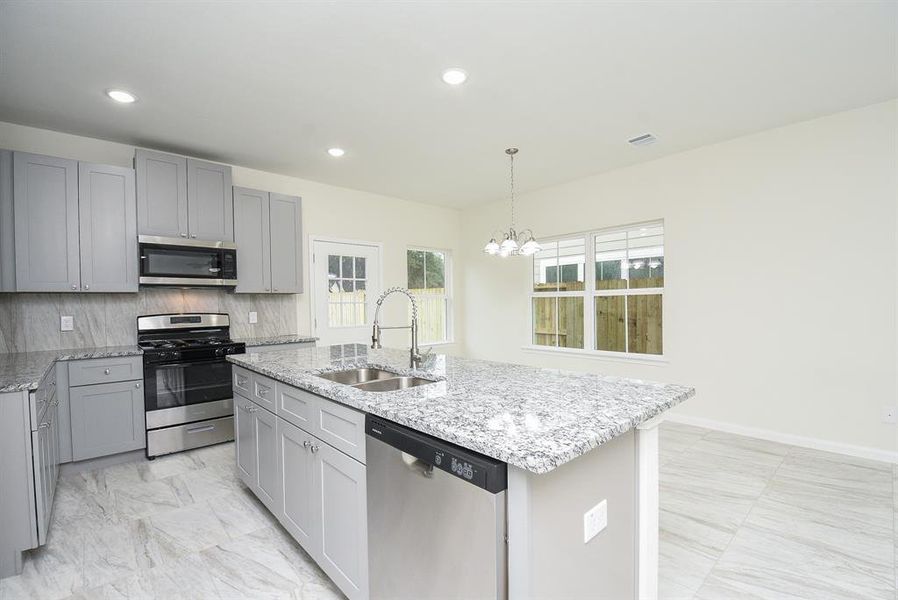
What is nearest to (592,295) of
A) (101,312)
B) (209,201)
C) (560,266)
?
(560,266)

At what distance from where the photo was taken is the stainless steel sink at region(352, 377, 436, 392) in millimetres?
2082

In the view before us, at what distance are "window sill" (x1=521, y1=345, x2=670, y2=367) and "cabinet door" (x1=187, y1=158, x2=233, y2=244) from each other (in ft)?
12.3

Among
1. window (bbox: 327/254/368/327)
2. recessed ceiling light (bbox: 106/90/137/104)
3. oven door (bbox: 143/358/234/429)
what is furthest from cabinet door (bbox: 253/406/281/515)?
window (bbox: 327/254/368/327)

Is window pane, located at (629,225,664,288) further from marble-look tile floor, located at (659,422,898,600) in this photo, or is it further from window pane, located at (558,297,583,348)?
marble-look tile floor, located at (659,422,898,600)

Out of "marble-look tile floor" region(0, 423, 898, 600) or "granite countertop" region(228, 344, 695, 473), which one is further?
"marble-look tile floor" region(0, 423, 898, 600)

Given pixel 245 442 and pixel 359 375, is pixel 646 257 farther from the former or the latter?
pixel 245 442

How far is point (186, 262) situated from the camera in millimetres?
3637

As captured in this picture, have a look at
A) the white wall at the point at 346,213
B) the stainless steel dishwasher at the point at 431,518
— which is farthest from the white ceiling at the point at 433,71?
the stainless steel dishwasher at the point at 431,518

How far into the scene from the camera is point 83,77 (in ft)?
8.38

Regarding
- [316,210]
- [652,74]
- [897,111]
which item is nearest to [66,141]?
[316,210]

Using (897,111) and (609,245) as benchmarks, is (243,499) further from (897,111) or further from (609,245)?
(897,111)

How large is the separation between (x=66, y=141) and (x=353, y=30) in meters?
2.90

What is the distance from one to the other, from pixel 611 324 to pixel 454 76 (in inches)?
129

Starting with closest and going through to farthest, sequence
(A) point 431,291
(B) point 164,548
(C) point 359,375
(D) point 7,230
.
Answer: (B) point 164,548
(C) point 359,375
(D) point 7,230
(A) point 431,291
